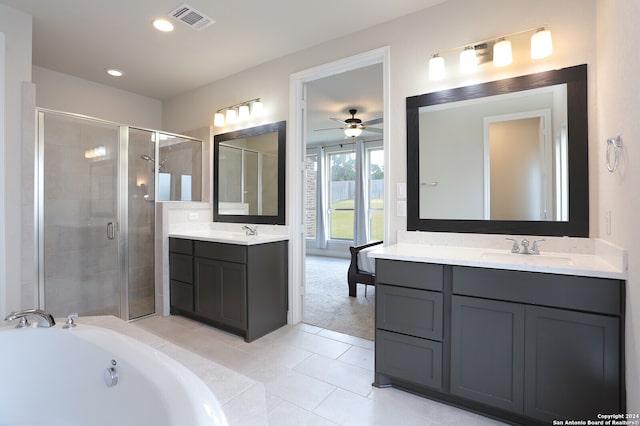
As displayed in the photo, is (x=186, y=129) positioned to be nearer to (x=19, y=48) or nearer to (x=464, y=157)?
(x=19, y=48)

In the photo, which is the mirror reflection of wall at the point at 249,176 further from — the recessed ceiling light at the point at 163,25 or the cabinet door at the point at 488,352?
the cabinet door at the point at 488,352

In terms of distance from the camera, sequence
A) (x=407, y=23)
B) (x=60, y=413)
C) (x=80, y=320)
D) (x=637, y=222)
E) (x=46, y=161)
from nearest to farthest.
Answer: (x=637, y=222)
(x=60, y=413)
(x=80, y=320)
(x=407, y=23)
(x=46, y=161)

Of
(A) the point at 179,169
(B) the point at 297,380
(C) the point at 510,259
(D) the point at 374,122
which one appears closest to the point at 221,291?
(B) the point at 297,380

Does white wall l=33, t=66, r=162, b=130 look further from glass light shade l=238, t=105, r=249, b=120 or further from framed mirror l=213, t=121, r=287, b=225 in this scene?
glass light shade l=238, t=105, r=249, b=120

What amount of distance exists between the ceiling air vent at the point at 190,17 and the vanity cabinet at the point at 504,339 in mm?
2369

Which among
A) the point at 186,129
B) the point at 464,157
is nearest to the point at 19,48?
the point at 186,129

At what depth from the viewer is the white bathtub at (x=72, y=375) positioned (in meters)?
1.29

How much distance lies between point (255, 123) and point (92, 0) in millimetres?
1595

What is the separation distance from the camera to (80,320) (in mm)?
1869

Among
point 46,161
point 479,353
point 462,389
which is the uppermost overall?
point 46,161

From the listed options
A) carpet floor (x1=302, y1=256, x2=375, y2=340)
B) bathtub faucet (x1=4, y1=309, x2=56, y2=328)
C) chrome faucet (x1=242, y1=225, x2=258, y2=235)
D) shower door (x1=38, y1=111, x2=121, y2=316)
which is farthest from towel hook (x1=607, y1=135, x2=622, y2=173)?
shower door (x1=38, y1=111, x2=121, y2=316)

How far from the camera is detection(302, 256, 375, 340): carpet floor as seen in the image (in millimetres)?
3014

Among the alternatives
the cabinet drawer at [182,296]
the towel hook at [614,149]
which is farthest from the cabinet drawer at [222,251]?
the towel hook at [614,149]

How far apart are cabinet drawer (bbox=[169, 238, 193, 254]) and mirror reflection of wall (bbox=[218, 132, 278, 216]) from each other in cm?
62
